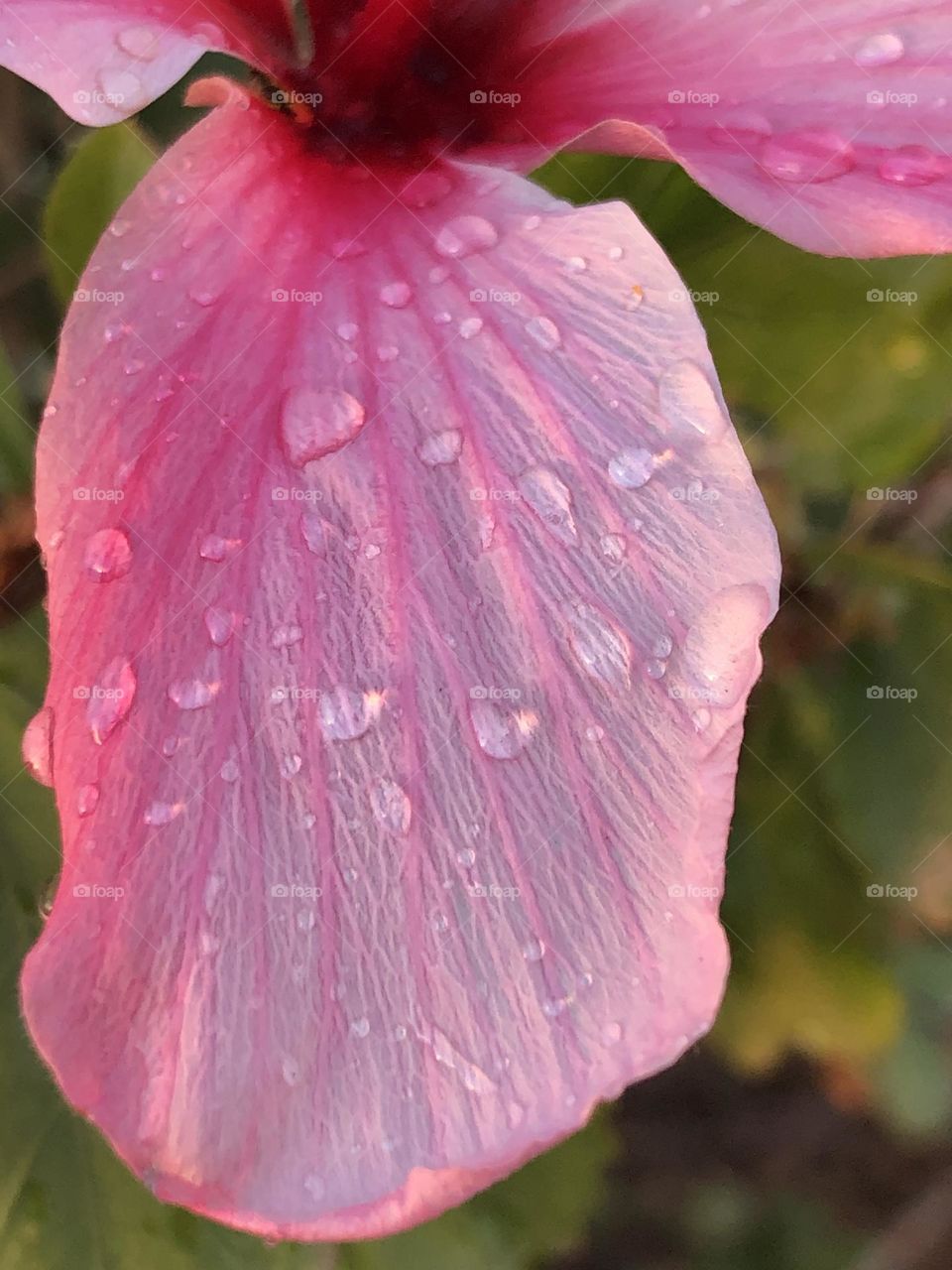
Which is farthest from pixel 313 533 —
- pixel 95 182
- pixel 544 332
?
pixel 95 182

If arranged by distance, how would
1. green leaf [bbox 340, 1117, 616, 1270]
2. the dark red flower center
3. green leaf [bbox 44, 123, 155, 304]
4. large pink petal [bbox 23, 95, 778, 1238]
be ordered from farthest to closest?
green leaf [bbox 340, 1117, 616, 1270] < green leaf [bbox 44, 123, 155, 304] < the dark red flower center < large pink petal [bbox 23, 95, 778, 1238]

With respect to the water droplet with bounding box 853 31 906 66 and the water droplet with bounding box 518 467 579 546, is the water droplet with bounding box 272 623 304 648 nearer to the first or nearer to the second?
the water droplet with bounding box 518 467 579 546

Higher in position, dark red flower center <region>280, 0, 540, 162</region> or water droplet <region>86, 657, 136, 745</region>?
dark red flower center <region>280, 0, 540, 162</region>

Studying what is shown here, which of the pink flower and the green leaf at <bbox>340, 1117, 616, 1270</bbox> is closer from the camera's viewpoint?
the pink flower

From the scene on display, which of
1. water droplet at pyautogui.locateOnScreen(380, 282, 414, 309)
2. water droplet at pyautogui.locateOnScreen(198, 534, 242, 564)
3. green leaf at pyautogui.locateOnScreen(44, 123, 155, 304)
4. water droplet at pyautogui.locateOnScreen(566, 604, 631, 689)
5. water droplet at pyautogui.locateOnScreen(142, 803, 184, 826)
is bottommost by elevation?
water droplet at pyautogui.locateOnScreen(566, 604, 631, 689)

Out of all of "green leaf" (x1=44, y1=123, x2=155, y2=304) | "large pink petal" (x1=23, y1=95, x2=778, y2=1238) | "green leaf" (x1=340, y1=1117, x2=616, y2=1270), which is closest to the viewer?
"large pink petal" (x1=23, y1=95, x2=778, y2=1238)

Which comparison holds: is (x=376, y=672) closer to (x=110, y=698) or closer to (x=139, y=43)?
(x=110, y=698)

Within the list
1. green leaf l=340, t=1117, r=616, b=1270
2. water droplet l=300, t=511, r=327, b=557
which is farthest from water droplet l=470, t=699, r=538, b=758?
green leaf l=340, t=1117, r=616, b=1270
